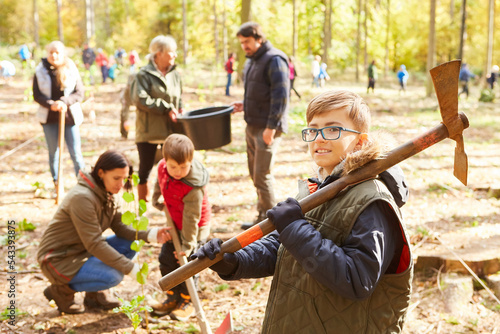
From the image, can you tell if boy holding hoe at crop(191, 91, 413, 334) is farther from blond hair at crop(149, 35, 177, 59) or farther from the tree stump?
blond hair at crop(149, 35, 177, 59)

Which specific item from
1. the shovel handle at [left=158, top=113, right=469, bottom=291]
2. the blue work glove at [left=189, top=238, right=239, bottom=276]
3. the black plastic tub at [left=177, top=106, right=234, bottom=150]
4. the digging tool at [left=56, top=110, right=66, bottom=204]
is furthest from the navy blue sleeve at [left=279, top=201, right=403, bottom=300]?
the digging tool at [left=56, top=110, right=66, bottom=204]

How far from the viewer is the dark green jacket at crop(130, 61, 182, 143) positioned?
4.98 m

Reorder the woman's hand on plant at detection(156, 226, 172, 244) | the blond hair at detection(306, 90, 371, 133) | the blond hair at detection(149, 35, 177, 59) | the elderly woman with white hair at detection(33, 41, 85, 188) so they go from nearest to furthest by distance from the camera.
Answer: the blond hair at detection(306, 90, 371, 133) → the woman's hand on plant at detection(156, 226, 172, 244) → the blond hair at detection(149, 35, 177, 59) → the elderly woman with white hair at detection(33, 41, 85, 188)

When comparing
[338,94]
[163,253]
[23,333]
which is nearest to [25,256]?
[23,333]

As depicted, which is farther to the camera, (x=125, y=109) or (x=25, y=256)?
(x=125, y=109)

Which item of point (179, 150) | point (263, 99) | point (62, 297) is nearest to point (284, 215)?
point (179, 150)

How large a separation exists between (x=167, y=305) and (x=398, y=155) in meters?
2.61

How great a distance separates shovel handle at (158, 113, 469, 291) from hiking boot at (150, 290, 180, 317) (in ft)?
6.57

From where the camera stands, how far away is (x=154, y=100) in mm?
5012

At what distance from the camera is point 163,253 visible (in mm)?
3588

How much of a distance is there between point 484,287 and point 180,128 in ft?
11.0

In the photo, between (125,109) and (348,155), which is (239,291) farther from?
(125,109)

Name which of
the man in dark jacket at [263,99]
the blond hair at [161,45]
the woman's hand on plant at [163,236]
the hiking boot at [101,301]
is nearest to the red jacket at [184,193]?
the woman's hand on plant at [163,236]

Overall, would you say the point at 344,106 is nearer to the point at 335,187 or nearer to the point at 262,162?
the point at 335,187
